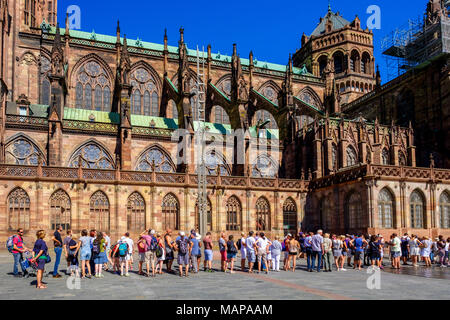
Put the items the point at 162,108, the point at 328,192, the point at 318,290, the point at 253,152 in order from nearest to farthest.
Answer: the point at 318,290 → the point at 328,192 → the point at 253,152 → the point at 162,108

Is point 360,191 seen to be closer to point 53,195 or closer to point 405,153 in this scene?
point 405,153

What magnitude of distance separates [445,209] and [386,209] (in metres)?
4.67

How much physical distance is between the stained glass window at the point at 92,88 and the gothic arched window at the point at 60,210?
→ 1609 centimetres

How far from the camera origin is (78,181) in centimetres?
3061

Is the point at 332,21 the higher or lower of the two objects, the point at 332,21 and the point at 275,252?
the higher

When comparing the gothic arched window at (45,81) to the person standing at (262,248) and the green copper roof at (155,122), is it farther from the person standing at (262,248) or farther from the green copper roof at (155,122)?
the person standing at (262,248)

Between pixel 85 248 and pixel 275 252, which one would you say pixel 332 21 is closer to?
pixel 275 252

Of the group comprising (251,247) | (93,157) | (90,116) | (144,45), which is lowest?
(251,247)

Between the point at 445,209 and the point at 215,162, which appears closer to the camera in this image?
the point at 445,209

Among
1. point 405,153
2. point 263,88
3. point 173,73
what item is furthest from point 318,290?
point 263,88

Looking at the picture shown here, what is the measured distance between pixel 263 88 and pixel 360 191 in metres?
25.7

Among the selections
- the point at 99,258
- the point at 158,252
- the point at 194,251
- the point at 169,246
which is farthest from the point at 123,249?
the point at 194,251

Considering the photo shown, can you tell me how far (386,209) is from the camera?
3073 cm

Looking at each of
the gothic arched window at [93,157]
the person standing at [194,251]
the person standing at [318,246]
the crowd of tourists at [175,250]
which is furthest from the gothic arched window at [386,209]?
the gothic arched window at [93,157]
